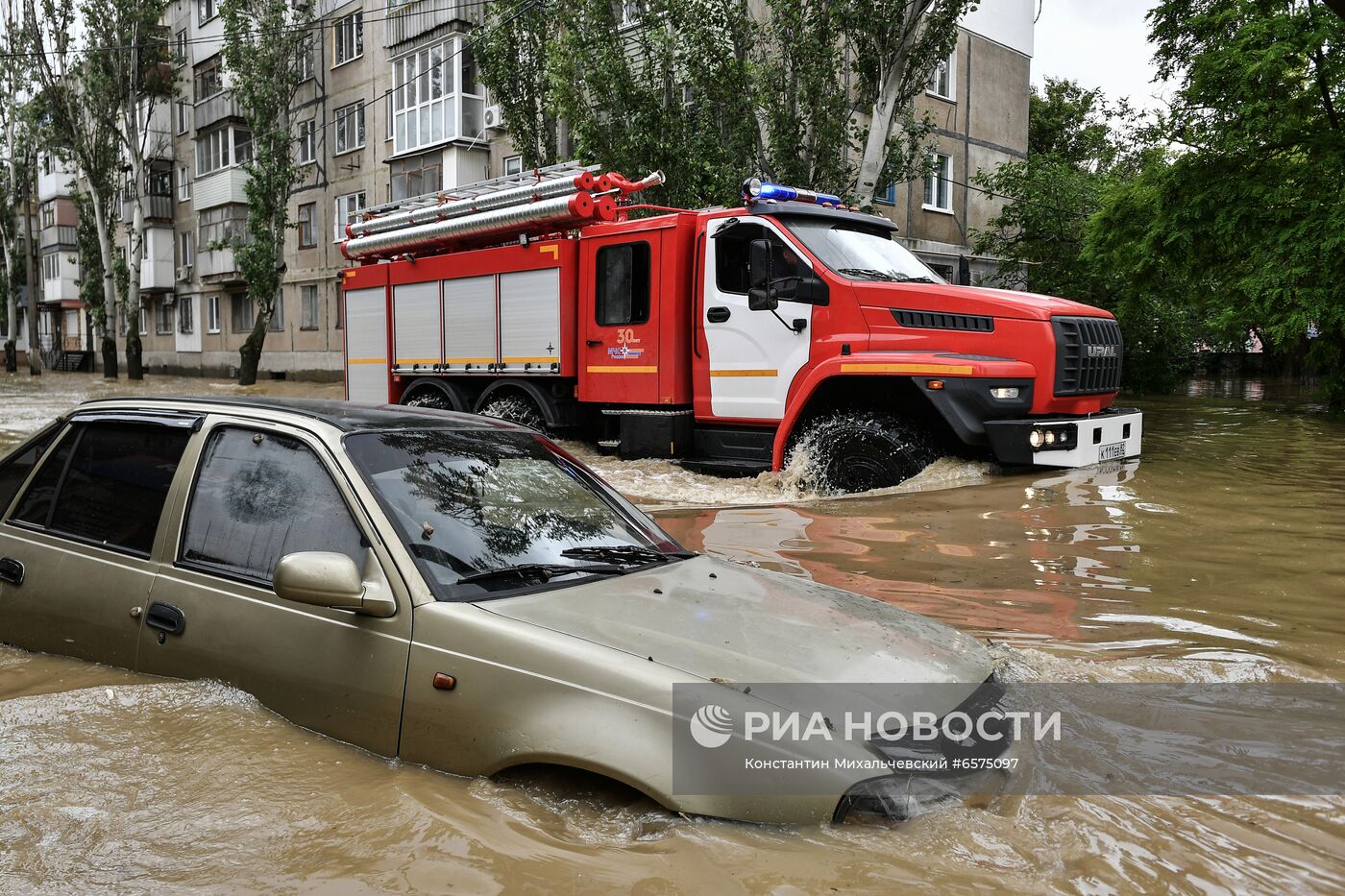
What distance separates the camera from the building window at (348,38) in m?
31.8

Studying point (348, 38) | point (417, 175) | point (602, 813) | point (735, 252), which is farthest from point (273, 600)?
point (348, 38)

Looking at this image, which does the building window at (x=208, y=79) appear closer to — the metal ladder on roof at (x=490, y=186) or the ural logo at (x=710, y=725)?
the metal ladder on roof at (x=490, y=186)

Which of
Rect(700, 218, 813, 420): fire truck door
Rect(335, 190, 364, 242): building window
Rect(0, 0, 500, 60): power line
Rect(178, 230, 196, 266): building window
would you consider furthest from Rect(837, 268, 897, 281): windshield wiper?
Rect(178, 230, 196, 266): building window

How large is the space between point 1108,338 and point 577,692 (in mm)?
8108

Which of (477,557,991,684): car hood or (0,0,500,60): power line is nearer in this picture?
(477,557,991,684): car hood

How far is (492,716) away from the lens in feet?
9.18

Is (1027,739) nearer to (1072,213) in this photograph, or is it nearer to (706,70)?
(706,70)

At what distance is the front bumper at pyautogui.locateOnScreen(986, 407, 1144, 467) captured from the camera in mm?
Answer: 8445

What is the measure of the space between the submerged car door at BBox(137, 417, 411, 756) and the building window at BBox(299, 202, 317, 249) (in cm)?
3247

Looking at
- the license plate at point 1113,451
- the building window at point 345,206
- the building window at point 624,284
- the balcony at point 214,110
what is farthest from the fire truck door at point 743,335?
the balcony at point 214,110

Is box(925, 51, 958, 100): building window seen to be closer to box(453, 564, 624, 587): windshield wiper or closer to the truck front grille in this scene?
the truck front grille

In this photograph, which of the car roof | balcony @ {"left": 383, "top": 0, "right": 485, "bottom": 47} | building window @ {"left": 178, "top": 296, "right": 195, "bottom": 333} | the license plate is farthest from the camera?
building window @ {"left": 178, "top": 296, "right": 195, "bottom": 333}

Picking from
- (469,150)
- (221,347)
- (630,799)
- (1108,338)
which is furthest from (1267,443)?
(221,347)

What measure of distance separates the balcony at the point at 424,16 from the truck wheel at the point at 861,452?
21087 mm
